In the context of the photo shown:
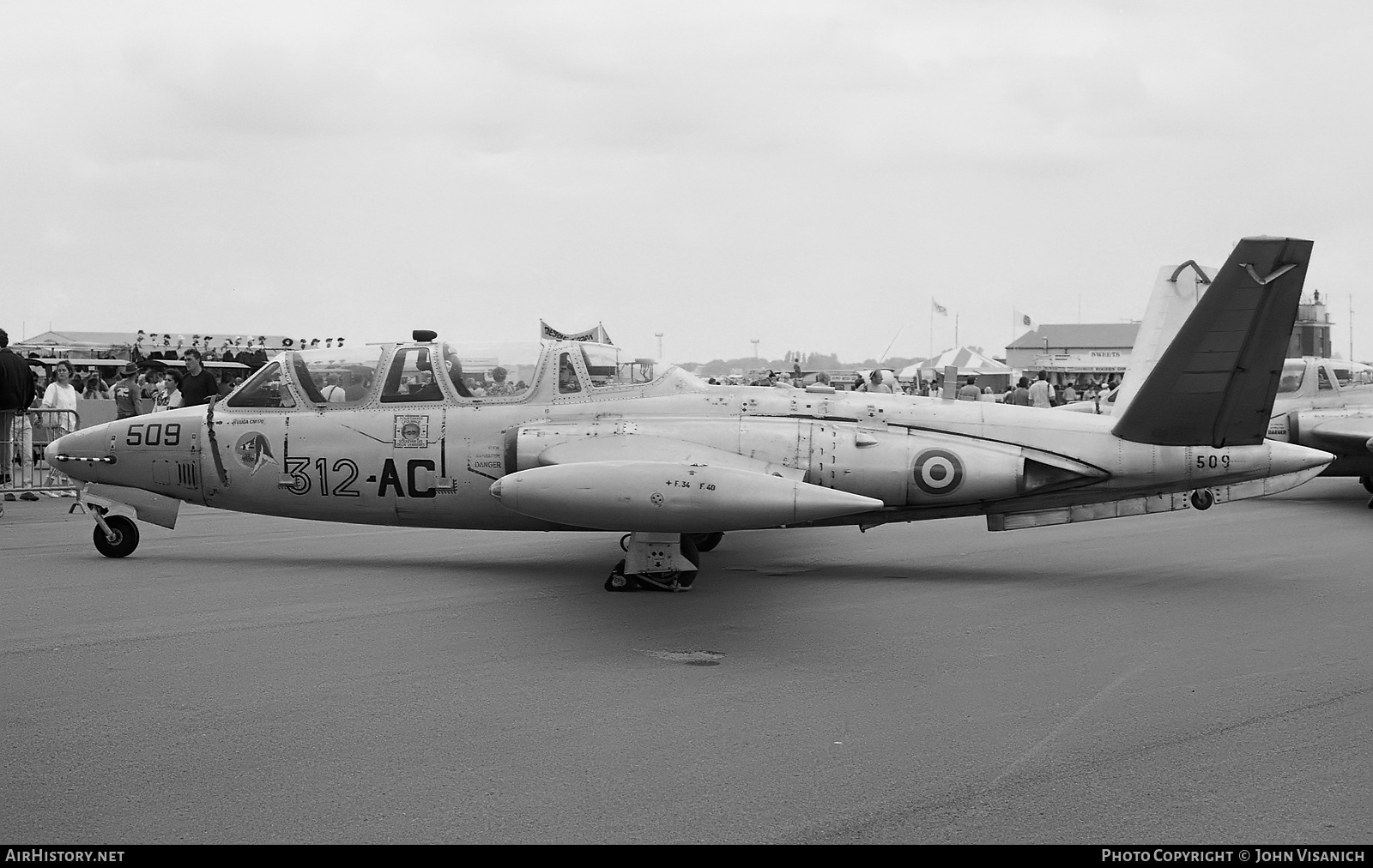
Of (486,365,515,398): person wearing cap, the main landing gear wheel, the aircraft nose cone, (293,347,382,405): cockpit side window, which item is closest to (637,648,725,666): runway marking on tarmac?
(486,365,515,398): person wearing cap

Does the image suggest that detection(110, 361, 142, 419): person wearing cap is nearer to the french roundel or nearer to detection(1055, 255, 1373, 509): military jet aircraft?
the french roundel

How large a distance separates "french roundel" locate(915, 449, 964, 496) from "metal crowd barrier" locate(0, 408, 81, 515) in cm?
1273

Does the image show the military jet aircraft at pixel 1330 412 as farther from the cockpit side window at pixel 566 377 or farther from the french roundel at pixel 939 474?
the cockpit side window at pixel 566 377

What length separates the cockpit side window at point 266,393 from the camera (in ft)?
36.5

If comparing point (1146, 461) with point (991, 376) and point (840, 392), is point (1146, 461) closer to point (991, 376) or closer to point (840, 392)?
point (840, 392)

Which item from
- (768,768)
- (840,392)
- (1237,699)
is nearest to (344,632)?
(768,768)

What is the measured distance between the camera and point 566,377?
1050 centimetres

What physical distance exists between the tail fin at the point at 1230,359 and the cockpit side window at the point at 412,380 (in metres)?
6.18

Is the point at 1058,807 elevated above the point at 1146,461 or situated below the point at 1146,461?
below

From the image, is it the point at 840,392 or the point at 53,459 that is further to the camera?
the point at 53,459

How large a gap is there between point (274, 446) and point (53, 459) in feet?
8.16

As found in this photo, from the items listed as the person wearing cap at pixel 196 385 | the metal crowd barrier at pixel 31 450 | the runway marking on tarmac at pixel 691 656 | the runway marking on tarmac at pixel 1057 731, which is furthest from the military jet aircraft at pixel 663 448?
the metal crowd barrier at pixel 31 450

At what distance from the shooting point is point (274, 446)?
10.9 m

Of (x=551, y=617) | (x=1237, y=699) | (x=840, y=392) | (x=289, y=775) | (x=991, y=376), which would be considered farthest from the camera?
(x=991, y=376)
